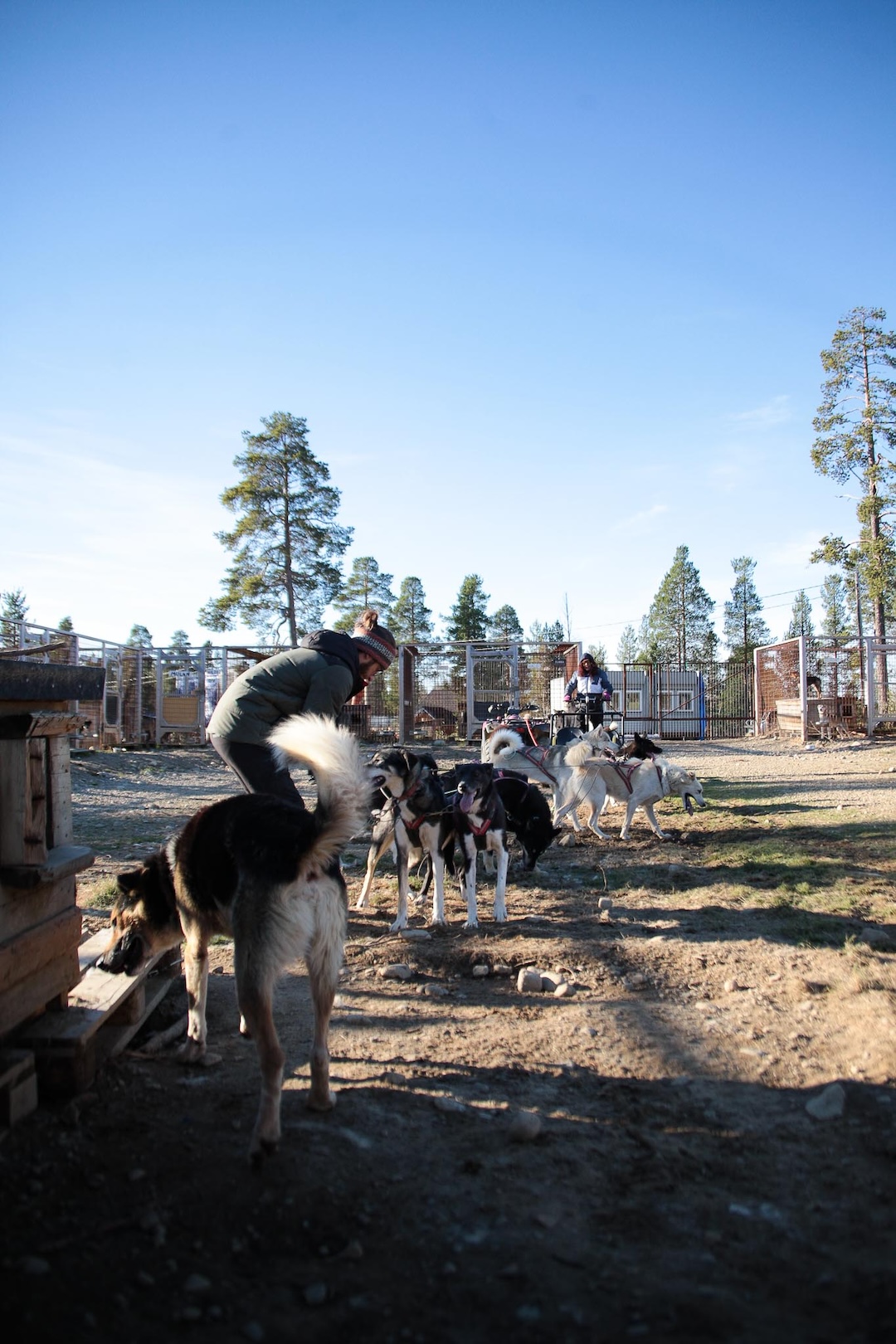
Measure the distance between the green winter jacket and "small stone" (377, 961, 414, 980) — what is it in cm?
152

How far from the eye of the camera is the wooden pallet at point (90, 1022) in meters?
2.84

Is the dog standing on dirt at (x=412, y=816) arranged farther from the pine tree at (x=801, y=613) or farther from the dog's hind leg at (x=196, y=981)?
the pine tree at (x=801, y=613)

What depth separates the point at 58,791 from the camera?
3277 mm

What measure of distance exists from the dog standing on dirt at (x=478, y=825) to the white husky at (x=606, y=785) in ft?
9.63

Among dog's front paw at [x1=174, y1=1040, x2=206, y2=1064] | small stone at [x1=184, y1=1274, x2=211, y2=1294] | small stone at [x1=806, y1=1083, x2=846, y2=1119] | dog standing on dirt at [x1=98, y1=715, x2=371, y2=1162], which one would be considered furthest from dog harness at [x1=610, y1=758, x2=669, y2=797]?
small stone at [x1=184, y1=1274, x2=211, y2=1294]

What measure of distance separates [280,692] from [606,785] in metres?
5.49

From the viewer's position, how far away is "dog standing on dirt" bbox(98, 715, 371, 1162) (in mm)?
2797

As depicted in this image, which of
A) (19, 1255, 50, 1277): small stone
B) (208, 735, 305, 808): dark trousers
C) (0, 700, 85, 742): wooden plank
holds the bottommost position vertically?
(19, 1255, 50, 1277): small stone

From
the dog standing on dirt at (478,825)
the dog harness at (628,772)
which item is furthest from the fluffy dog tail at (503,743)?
the dog standing on dirt at (478,825)

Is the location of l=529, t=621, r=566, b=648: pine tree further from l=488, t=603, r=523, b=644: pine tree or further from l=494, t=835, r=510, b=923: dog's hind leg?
l=494, t=835, r=510, b=923: dog's hind leg

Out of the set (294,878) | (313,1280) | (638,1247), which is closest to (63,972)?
(294,878)

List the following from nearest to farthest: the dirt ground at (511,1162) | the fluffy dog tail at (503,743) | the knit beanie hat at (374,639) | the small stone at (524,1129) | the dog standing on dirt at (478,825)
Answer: the dirt ground at (511,1162) → the small stone at (524,1129) → the knit beanie hat at (374,639) → the dog standing on dirt at (478,825) → the fluffy dog tail at (503,743)

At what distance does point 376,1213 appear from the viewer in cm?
230

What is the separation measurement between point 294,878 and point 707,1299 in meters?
1.75
